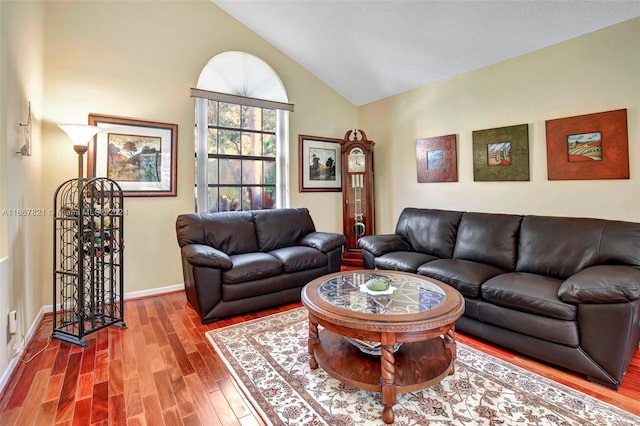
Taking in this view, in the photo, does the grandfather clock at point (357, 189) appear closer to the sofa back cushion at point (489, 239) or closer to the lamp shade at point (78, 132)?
the sofa back cushion at point (489, 239)

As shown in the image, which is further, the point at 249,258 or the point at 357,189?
the point at 357,189

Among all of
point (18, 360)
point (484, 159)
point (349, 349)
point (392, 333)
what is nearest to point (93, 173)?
point (18, 360)

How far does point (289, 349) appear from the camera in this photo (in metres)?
2.38

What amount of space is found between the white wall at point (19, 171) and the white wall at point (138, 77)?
0.19m

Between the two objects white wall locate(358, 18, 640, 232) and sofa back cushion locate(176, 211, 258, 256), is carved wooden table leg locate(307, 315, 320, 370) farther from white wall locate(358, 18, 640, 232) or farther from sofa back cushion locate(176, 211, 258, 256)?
white wall locate(358, 18, 640, 232)

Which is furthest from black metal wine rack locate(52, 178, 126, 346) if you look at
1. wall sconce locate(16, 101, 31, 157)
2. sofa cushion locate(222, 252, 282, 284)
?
sofa cushion locate(222, 252, 282, 284)

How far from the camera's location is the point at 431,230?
359 centimetres

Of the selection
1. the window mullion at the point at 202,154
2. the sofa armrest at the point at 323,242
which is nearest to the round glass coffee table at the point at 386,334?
the sofa armrest at the point at 323,242

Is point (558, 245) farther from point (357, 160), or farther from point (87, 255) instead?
point (87, 255)

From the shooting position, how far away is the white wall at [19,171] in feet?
6.65

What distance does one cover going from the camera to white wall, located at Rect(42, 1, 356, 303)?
3162mm

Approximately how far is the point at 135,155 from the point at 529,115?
430 cm

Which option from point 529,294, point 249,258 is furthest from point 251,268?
point 529,294

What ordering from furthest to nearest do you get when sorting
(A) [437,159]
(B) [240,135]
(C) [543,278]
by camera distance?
(B) [240,135] < (A) [437,159] < (C) [543,278]
